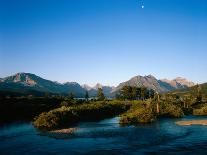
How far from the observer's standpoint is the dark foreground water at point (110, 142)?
59.8 metres

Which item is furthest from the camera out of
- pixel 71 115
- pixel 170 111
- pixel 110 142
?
pixel 170 111

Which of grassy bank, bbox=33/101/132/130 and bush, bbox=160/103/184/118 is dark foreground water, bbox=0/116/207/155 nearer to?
grassy bank, bbox=33/101/132/130

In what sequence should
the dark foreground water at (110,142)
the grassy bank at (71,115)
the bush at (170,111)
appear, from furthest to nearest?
the bush at (170,111)
the grassy bank at (71,115)
the dark foreground water at (110,142)

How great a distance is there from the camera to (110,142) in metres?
68.2

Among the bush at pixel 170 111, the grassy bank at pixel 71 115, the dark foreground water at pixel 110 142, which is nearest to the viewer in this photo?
the dark foreground water at pixel 110 142

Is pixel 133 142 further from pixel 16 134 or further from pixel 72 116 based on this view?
pixel 72 116

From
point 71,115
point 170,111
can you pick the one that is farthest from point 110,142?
point 170,111

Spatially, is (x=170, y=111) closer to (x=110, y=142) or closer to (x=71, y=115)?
(x=71, y=115)

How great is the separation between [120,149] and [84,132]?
26386 millimetres

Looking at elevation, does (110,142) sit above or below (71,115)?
below

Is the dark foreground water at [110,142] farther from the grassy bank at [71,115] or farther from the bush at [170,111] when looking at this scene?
the bush at [170,111]

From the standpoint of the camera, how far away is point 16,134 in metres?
85.2

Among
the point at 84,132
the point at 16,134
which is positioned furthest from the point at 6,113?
the point at 84,132

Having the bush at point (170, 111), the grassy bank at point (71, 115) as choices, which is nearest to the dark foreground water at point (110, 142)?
the grassy bank at point (71, 115)
